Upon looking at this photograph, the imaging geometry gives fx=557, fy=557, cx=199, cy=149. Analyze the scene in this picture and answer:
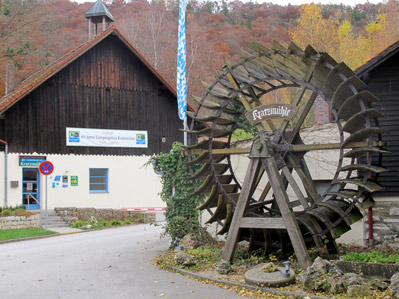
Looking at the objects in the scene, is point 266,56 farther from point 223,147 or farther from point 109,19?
point 109,19

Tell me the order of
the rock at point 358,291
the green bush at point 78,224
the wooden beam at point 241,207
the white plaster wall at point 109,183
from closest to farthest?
the rock at point 358,291
the wooden beam at point 241,207
the green bush at point 78,224
the white plaster wall at point 109,183

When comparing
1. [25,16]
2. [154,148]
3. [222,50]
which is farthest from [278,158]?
[222,50]

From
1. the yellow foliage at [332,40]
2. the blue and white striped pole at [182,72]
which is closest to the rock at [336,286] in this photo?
the blue and white striped pole at [182,72]

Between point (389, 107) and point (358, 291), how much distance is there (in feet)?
19.4

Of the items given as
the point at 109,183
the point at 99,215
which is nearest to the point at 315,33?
the point at 109,183

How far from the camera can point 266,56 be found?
11.8m

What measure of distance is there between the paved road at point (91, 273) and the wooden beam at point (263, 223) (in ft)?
5.07

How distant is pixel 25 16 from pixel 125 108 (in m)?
7.37

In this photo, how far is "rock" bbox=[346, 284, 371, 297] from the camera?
308 inches

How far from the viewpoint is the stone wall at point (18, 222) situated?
2184cm

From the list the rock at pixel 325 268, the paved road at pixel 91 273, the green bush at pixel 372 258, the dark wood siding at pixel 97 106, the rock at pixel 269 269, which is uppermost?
the dark wood siding at pixel 97 106

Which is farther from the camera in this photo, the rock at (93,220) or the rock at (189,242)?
the rock at (93,220)

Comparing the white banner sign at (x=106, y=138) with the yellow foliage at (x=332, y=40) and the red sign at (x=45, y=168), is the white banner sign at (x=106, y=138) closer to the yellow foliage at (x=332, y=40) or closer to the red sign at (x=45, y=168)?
the red sign at (x=45, y=168)

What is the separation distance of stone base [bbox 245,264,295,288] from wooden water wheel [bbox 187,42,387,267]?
3.03 ft
